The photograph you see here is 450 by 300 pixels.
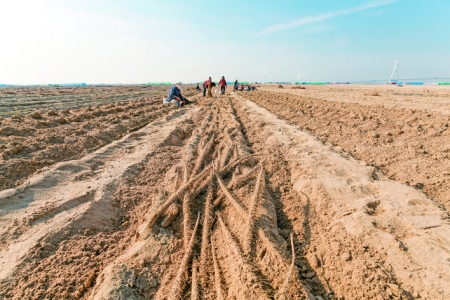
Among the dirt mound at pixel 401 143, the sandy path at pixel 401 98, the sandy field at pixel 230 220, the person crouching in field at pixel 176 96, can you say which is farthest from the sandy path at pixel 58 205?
the sandy path at pixel 401 98

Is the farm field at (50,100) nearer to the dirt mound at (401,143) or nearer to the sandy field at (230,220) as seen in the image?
the sandy field at (230,220)

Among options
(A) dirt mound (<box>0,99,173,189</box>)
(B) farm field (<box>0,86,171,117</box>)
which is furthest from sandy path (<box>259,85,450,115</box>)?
(B) farm field (<box>0,86,171,117</box>)

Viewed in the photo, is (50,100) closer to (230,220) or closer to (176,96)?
(176,96)

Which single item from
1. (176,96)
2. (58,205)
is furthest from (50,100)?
(58,205)

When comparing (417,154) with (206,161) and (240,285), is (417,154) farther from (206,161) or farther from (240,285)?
(240,285)

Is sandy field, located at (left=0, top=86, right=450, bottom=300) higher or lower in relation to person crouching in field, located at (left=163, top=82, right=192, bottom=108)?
lower

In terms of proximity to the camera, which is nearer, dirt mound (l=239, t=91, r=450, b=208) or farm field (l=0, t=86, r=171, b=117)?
dirt mound (l=239, t=91, r=450, b=208)

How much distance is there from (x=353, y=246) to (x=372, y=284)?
0.45 meters

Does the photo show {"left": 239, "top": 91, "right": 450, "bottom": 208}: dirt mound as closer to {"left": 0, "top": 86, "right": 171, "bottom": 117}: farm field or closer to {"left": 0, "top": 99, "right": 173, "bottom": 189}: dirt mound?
{"left": 0, "top": 99, "right": 173, "bottom": 189}: dirt mound

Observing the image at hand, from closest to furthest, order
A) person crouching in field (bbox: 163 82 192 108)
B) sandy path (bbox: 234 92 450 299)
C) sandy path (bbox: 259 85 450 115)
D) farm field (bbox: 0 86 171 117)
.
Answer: sandy path (bbox: 234 92 450 299) → sandy path (bbox: 259 85 450 115) → farm field (bbox: 0 86 171 117) → person crouching in field (bbox: 163 82 192 108)

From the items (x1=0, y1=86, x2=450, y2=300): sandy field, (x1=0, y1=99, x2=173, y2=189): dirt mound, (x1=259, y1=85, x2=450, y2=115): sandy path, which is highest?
(x1=259, y1=85, x2=450, y2=115): sandy path

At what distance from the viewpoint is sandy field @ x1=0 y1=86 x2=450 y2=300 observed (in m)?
2.01

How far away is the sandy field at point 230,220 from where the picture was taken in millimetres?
2010

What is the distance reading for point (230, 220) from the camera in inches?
114
